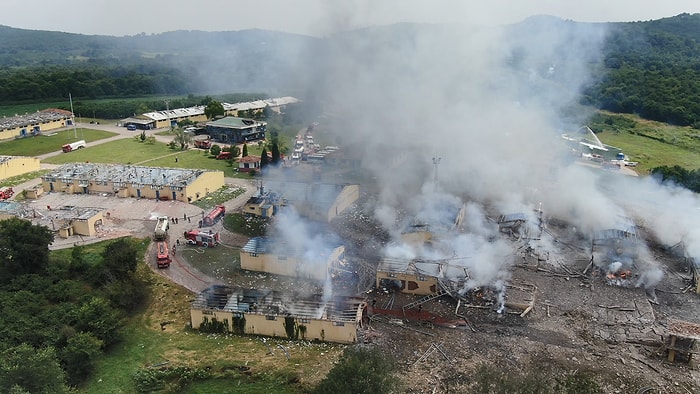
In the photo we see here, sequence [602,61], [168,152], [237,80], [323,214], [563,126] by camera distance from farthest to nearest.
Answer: [237,80], [602,61], [563,126], [168,152], [323,214]

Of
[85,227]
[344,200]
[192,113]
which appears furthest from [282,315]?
[192,113]

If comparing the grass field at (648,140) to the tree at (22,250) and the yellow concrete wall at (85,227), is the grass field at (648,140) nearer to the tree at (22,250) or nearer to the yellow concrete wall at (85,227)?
the yellow concrete wall at (85,227)

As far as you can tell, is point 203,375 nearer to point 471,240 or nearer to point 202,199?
point 471,240

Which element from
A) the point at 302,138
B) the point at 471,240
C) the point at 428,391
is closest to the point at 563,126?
the point at 302,138

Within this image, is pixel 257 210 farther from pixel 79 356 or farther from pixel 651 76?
pixel 651 76

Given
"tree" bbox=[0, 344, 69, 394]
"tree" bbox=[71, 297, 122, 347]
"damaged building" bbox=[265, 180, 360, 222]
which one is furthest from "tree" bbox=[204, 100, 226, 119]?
"tree" bbox=[0, 344, 69, 394]
